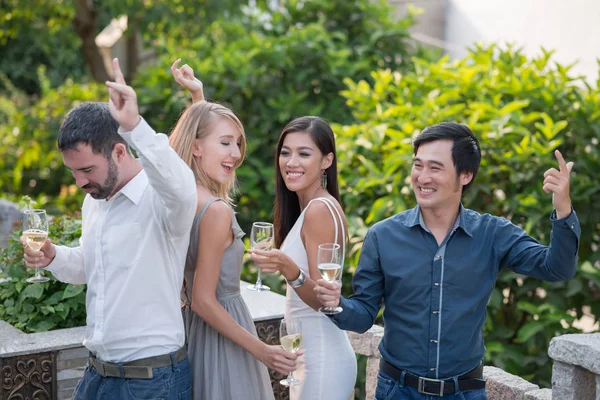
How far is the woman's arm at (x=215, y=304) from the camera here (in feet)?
9.53

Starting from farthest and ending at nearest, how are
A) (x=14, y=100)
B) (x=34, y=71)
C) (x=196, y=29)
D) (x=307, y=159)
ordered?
(x=34, y=71) → (x=14, y=100) → (x=196, y=29) → (x=307, y=159)

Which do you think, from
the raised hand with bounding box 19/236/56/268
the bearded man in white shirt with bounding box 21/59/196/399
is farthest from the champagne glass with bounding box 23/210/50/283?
the bearded man in white shirt with bounding box 21/59/196/399

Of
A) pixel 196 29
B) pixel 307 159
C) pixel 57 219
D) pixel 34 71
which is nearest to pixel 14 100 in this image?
pixel 34 71

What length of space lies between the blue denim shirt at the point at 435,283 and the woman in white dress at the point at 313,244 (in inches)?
6.7

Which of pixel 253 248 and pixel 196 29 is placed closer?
pixel 253 248

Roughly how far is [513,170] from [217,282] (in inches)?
104

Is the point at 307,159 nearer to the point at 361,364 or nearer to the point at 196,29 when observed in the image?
the point at 361,364

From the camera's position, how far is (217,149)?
3.13 metres

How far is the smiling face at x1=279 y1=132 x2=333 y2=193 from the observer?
3311 mm

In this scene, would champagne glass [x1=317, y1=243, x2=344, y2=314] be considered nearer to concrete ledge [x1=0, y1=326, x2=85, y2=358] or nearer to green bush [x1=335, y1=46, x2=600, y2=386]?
concrete ledge [x1=0, y1=326, x2=85, y2=358]

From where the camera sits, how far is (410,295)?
116 inches

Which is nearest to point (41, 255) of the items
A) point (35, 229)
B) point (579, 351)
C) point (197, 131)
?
point (35, 229)

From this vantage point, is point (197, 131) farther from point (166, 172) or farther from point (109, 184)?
point (166, 172)

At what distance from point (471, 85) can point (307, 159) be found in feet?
9.10
